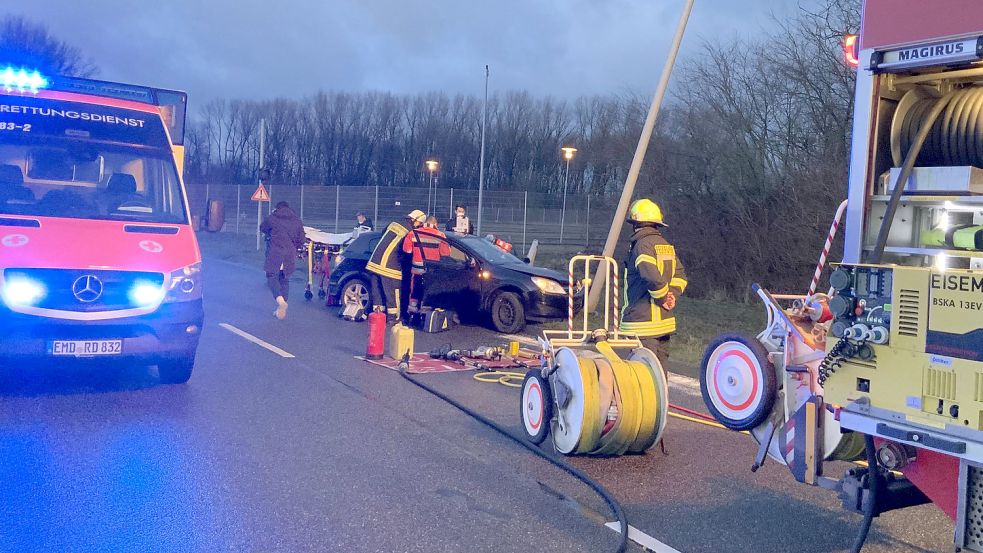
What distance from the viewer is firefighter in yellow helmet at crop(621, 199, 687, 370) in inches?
303

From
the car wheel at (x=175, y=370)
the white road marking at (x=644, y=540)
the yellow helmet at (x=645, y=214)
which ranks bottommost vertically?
the white road marking at (x=644, y=540)

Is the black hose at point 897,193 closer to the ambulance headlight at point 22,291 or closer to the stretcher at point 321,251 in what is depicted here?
the ambulance headlight at point 22,291

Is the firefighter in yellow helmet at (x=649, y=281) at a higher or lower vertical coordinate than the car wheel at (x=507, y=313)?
higher

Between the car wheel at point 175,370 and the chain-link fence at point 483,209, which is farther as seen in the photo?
the chain-link fence at point 483,209

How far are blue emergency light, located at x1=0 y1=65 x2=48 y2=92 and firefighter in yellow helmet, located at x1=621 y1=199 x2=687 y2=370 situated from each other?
232 inches

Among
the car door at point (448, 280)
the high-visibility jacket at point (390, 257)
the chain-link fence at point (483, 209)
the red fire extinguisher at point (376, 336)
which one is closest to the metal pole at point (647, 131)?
the car door at point (448, 280)

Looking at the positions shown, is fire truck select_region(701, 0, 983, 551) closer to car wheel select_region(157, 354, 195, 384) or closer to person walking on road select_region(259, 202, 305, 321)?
car wheel select_region(157, 354, 195, 384)

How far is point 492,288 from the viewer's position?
13930 millimetres

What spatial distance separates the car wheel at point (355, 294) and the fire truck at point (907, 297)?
11.2 meters

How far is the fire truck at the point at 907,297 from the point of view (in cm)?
356

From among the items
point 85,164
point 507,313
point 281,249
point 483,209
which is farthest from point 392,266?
point 483,209

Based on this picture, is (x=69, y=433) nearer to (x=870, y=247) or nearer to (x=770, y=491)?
(x=770, y=491)

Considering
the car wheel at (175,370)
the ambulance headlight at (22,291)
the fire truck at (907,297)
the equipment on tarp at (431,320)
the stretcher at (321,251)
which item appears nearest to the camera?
the fire truck at (907,297)

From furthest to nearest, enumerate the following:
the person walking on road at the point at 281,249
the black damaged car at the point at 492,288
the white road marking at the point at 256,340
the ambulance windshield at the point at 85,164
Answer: the person walking on road at the point at 281,249
the black damaged car at the point at 492,288
the white road marking at the point at 256,340
the ambulance windshield at the point at 85,164
